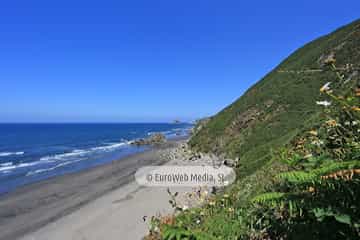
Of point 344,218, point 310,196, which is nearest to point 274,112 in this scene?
point 310,196

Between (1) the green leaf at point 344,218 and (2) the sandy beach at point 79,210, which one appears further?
(2) the sandy beach at point 79,210

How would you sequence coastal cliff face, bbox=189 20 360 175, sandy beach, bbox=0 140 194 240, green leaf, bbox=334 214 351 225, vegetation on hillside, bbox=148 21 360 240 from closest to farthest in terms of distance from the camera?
1. green leaf, bbox=334 214 351 225
2. vegetation on hillside, bbox=148 21 360 240
3. sandy beach, bbox=0 140 194 240
4. coastal cliff face, bbox=189 20 360 175

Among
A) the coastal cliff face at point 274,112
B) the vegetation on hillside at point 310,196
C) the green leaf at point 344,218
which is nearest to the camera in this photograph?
the green leaf at point 344,218

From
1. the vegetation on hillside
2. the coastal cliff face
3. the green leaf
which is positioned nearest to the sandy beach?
the vegetation on hillside

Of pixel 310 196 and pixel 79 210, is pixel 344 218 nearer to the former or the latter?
pixel 310 196

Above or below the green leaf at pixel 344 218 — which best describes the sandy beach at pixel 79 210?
below

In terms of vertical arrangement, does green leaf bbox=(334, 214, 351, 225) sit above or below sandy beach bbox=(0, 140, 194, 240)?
above

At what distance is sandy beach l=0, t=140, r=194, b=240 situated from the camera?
35.3ft

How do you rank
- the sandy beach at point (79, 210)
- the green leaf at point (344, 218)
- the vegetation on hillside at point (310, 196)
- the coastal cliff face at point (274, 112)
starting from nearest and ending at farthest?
1. the green leaf at point (344, 218)
2. the vegetation on hillside at point (310, 196)
3. the sandy beach at point (79, 210)
4. the coastal cliff face at point (274, 112)

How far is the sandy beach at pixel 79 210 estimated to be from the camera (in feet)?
35.3

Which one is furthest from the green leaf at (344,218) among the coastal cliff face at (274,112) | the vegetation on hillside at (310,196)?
the coastal cliff face at (274,112)

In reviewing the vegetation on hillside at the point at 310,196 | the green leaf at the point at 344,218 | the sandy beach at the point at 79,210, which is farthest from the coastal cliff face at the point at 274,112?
the green leaf at the point at 344,218

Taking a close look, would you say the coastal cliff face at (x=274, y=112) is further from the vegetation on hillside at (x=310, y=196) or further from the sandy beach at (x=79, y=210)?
the vegetation on hillside at (x=310, y=196)

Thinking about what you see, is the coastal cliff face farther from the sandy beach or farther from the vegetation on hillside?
the vegetation on hillside
